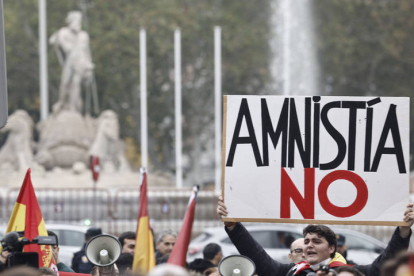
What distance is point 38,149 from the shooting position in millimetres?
28141

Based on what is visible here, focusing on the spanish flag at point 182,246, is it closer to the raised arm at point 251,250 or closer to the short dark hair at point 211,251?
the raised arm at point 251,250

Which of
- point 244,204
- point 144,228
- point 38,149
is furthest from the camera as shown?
point 38,149

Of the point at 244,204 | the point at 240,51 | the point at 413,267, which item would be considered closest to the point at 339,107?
the point at 244,204

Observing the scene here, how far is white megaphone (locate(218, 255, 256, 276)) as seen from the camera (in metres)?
6.23

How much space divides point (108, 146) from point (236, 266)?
22.5 metres

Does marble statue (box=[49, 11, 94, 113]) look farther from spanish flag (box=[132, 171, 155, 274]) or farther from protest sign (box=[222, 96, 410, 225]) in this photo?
spanish flag (box=[132, 171, 155, 274])

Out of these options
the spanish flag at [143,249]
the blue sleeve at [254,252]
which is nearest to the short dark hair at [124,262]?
the blue sleeve at [254,252]

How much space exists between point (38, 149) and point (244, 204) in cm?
2257

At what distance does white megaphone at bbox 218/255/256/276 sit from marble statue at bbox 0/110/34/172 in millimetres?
22049

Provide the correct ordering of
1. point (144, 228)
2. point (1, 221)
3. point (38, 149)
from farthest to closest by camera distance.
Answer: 1. point (38, 149)
2. point (1, 221)
3. point (144, 228)

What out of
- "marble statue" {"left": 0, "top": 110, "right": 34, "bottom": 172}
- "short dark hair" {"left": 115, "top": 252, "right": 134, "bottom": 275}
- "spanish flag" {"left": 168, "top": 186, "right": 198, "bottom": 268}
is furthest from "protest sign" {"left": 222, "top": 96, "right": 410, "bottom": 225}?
"marble statue" {"left": 0, "top": 110, "right": 34, "bottom": 172}

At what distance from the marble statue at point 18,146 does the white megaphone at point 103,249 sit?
21491 millimetres

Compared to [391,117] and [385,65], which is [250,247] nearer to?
[391,117]

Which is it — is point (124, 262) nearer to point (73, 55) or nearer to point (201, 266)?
point (201, 266)
